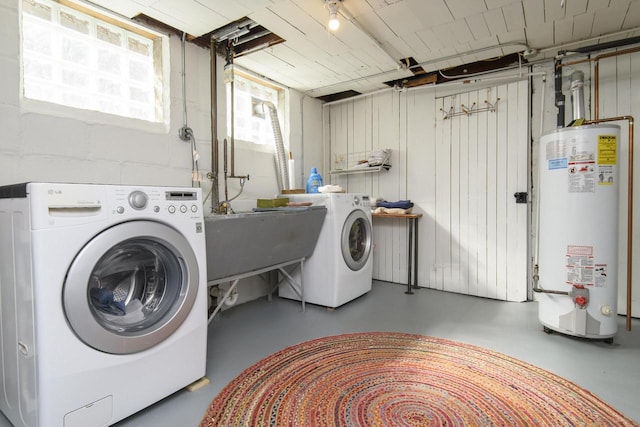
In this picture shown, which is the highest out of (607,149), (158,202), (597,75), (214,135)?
(597,75)

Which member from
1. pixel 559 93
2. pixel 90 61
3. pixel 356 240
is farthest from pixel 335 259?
pixel 559 93

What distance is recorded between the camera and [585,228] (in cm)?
207

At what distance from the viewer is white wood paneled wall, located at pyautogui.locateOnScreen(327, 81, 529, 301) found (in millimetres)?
3025

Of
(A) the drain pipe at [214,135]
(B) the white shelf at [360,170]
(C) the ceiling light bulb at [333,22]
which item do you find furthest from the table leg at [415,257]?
(C) the ceiling light bulb at [333,22]

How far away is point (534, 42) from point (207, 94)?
257cm

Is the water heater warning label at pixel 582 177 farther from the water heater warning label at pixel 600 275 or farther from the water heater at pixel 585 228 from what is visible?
the water heater warning label at pixel 600 275

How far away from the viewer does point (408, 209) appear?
3.45 meters

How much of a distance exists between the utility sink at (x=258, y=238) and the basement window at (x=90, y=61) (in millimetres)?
1060

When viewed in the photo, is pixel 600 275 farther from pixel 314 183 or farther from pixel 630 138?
pixel 314 183

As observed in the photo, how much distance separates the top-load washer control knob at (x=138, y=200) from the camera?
53.6 inches

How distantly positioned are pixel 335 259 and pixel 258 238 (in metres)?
0.81

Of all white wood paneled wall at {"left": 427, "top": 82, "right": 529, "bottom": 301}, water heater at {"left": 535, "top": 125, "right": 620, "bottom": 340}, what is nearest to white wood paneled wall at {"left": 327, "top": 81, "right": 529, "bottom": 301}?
white wood paneled wall at {"left": 427, "top": 82, "right": 529, "bottom": 301}

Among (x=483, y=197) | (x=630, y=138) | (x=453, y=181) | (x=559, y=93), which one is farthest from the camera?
(x=453, y=181)

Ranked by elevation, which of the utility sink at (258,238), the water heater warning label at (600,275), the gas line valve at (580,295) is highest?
the utility sink at (258,238)
